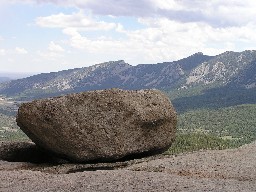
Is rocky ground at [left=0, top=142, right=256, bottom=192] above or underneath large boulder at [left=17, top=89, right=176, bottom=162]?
underneath

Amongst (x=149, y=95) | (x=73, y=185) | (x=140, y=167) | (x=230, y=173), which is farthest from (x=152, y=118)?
(x=73, y=185)

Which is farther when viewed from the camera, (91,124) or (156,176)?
(91,124)

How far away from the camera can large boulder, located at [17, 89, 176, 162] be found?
35969 mm

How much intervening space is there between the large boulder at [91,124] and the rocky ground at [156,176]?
1890mm

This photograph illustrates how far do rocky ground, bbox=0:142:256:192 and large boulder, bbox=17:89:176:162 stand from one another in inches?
74.4

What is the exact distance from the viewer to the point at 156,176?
25641 mm

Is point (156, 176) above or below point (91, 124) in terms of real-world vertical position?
below

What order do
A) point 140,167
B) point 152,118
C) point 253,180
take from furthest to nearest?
point 152,118 < point 140,167 < point 253,180

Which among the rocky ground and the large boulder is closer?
the rocky ground

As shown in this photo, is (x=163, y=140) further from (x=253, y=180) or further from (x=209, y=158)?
(x=253, y=180)

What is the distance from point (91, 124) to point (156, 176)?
1222 centimetres

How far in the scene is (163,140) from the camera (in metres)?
40.6

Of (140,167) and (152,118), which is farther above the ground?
(152,118)

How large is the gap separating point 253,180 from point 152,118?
14.6 m
